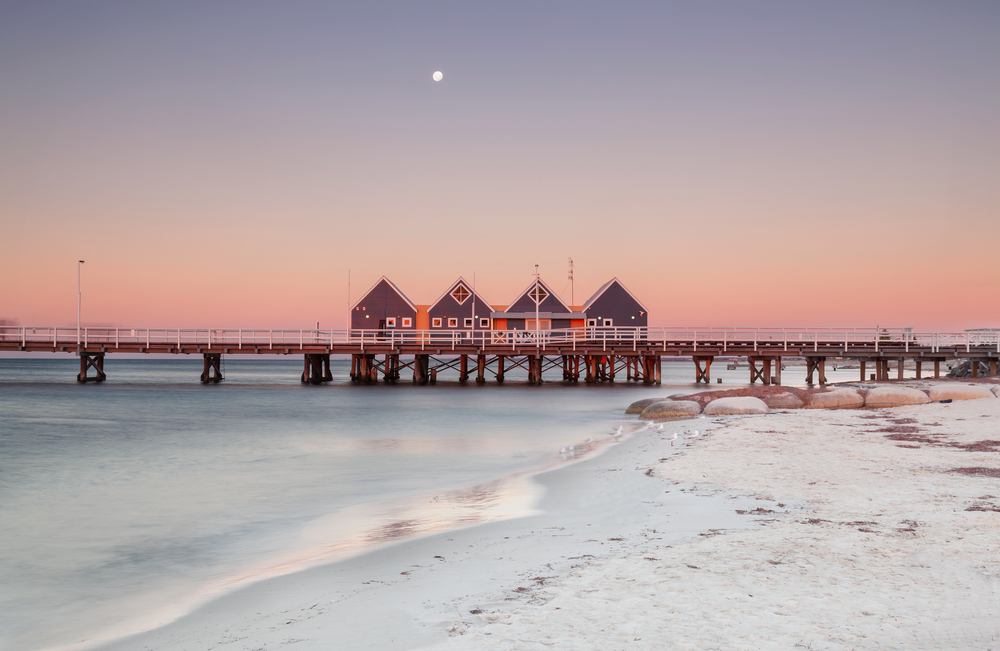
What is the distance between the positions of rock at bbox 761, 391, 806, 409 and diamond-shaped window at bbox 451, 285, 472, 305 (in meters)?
38.0

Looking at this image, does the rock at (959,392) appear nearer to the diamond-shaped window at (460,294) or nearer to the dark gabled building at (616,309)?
the dark gabled building at (616,309)

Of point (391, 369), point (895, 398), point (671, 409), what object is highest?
point (895, 398)

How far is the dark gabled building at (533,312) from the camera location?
2372 inches

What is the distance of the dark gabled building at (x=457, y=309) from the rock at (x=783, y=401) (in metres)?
37.3

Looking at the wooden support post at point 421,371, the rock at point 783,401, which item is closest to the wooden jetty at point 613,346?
the wooden support post at point 421,371

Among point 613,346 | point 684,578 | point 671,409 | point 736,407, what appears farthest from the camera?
point 613,346

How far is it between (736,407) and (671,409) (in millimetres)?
2034

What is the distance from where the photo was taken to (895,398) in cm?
2220

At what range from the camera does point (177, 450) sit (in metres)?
19.7

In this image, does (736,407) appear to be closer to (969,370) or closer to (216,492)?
(216,492)

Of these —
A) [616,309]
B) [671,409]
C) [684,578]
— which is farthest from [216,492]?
[616,309]

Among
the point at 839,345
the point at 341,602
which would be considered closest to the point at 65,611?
the point at 341,602

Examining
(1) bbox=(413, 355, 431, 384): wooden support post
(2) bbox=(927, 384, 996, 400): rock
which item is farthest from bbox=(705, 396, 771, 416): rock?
(1) bbox=(413, 355, 431, 384): wooden support post

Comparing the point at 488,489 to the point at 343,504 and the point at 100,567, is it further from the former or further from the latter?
the point at 100,567
